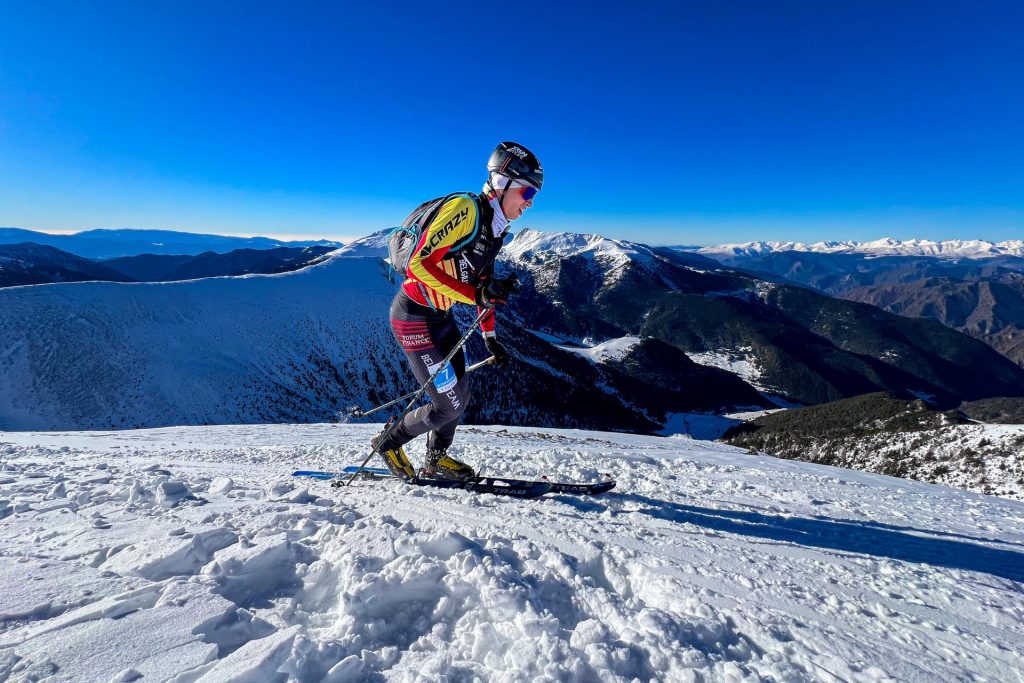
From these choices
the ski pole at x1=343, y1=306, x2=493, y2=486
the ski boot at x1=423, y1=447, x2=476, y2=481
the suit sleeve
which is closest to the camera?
the suit sleeve

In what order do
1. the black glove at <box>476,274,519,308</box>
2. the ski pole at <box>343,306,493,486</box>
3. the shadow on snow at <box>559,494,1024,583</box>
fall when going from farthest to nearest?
the ski pole at <box>343,306,493,486</box>, the black glove at <box>476,274,519,308</box>, the shadow on snow at <box>559,494,1024,583</box>

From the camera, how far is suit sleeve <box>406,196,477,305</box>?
5984mm

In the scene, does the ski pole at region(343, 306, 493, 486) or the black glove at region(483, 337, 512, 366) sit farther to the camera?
the black glove at region(483, 337, 512, 366)

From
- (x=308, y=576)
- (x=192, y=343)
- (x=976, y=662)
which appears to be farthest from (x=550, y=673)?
(x=192, y=343)

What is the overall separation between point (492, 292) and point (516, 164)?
6.19ft

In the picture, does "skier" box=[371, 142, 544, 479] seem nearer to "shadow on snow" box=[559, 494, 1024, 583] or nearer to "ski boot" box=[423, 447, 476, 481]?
"ski boot" box=[423, 447, 476, 481]

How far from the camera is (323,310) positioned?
6850 centimetres

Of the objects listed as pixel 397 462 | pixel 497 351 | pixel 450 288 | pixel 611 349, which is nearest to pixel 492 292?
pixel 450 288

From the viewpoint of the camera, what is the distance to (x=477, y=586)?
363cm

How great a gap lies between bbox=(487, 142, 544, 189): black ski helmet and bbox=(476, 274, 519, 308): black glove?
152 centimetres

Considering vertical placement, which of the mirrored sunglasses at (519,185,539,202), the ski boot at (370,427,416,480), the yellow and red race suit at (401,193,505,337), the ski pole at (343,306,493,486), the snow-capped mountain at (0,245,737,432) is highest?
the mirrored sunglasses at (519,185,539,202)

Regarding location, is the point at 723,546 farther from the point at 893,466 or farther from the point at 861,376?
the point at 861,376

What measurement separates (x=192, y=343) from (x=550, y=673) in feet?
197

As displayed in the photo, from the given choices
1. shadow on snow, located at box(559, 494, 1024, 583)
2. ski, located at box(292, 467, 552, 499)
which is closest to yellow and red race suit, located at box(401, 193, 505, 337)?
ski, located at box(292, 467, 552, 499)
